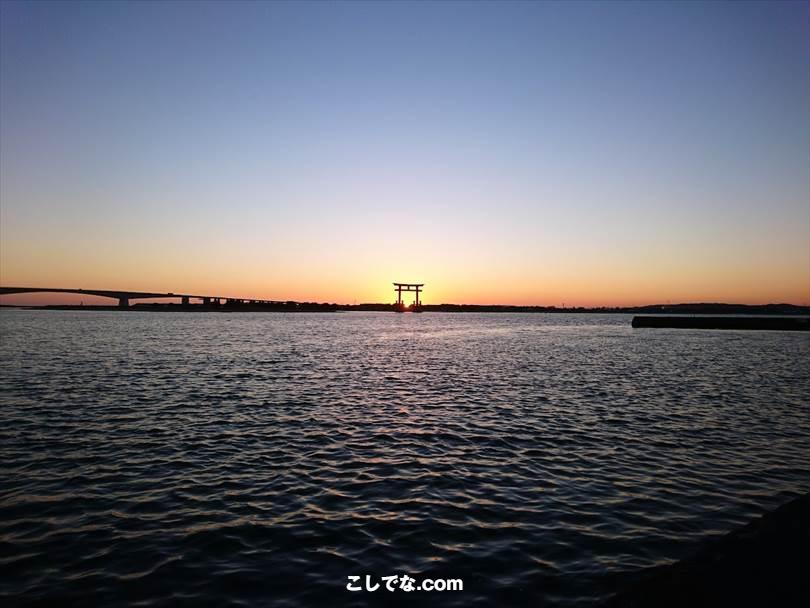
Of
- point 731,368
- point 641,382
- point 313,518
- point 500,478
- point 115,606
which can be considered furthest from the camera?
point 731,368

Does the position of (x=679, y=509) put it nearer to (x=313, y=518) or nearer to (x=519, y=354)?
(x=313, y=518)

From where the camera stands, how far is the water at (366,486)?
301 inches

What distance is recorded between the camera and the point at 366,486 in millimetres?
11703

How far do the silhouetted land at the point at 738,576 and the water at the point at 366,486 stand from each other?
1.85 m

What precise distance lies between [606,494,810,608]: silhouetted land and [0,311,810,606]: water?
185 centimetres

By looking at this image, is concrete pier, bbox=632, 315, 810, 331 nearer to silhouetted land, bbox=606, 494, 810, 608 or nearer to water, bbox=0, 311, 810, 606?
water, bbox=0, 311, 810, 606

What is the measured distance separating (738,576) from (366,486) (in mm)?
7891

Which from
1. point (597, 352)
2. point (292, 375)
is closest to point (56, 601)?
point (292, 375)

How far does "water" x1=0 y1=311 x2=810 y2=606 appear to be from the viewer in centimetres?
765

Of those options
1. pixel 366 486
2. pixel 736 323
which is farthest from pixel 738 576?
pixel 736 323

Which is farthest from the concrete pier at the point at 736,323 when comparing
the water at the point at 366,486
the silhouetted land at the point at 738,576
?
the silhouetted land at the point at 738,576

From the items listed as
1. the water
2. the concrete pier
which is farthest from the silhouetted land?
the concrete pier

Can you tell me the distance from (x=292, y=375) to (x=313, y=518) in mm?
22907

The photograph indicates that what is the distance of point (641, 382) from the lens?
1188 inches
